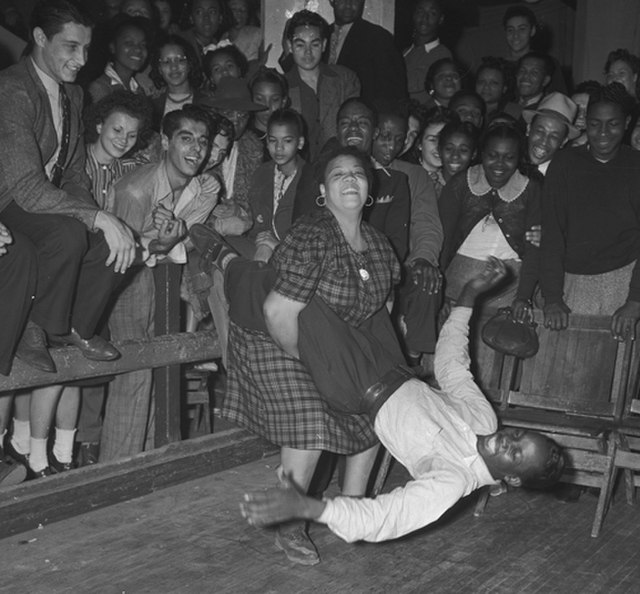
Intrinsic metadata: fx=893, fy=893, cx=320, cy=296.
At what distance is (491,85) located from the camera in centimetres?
736

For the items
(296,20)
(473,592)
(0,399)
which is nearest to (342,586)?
(473,592)

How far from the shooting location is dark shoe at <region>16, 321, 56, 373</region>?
408cm

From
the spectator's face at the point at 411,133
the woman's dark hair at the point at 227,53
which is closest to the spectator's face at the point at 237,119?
the woman's dark hair at the point at 227,53

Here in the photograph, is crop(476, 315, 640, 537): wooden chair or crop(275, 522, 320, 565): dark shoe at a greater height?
crop(476, 315, 640, 537): wooden chair

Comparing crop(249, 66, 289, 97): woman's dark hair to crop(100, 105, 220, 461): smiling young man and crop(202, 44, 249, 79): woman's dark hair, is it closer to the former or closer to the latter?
crop(202, 44, 249, 79): woman's dark hair

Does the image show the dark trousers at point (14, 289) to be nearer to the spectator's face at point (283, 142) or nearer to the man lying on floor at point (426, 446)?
the man lying on floor at point (426, 446)

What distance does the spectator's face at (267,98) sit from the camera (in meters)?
6.02

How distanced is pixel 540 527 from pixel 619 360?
1.13 meters

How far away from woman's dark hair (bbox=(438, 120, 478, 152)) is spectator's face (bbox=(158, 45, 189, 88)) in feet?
5.85

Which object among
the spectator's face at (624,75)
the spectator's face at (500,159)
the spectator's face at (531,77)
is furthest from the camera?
the spectator's face at (531,77)

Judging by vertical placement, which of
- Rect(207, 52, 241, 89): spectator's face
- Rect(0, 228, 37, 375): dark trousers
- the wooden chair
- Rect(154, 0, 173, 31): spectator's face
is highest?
Rect(154, 0, 173, 31): spectator's face

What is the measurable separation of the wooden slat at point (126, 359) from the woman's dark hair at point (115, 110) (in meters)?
1.17

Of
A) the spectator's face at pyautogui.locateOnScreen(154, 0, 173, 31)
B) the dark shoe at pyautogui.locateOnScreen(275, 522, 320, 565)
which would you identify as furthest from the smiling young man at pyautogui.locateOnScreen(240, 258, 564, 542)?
the spectator's face at pyautogui.locateOnScreen(154, 0, 173, 31)

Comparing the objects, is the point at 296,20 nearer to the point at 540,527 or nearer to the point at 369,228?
the point at 369,228
